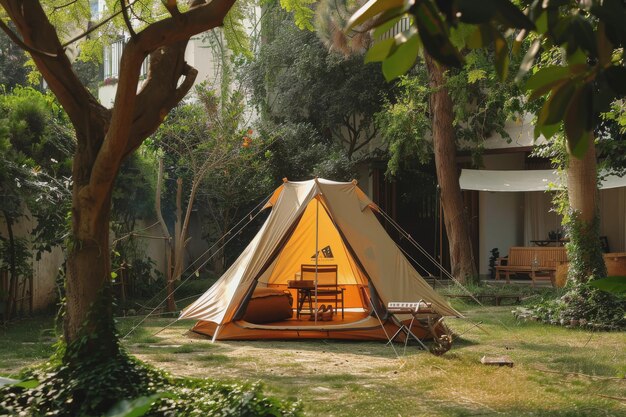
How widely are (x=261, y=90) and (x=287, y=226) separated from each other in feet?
29.8

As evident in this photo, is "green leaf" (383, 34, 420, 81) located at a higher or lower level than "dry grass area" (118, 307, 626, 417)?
higher

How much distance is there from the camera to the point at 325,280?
11.9 m

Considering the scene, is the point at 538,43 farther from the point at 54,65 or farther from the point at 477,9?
the point at 54,65

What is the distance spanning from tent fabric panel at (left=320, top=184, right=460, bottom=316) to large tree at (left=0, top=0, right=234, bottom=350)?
4.41 metres

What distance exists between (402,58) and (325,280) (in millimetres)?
10221

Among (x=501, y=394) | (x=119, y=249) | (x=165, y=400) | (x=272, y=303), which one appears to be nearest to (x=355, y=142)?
(x=119, y=249)

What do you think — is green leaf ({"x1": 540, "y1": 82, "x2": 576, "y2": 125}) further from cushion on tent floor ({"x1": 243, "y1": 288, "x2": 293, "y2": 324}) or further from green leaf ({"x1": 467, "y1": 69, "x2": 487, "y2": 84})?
green leaf ({"x1": 467, "y1": 69, "x2": 487, "y2": 84})

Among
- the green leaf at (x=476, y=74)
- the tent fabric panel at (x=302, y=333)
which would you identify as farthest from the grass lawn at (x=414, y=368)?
the green leaf at (x=476, y=74)

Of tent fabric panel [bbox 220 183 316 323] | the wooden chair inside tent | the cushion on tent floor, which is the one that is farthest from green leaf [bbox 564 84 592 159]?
the wooden chair inside tent

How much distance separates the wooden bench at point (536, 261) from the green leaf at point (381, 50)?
14.2 meters

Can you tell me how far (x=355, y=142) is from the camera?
62.0 ft

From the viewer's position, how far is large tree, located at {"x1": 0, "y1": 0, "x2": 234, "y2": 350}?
5965 millimetres

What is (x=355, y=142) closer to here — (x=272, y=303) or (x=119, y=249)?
(x=119, y=249)

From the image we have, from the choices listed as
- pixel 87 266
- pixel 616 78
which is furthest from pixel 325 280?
pixel 616 78
